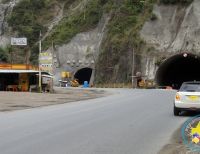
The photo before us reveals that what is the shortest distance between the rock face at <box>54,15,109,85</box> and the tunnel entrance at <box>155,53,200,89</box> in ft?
42.6

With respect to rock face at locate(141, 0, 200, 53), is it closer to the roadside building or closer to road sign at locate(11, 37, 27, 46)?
road sign at locate(11, 37, 27, 46)

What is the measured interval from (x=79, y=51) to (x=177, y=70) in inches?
660

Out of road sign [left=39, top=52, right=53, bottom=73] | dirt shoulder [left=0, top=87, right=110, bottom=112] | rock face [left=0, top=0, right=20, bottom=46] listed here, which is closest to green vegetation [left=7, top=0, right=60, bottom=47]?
rock face [left=0, top=0, right=20, bottom=46]

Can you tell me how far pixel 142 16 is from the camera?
234 ft

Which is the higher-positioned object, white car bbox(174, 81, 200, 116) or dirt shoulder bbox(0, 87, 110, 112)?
white car bbox(174, 81, 200, 116)

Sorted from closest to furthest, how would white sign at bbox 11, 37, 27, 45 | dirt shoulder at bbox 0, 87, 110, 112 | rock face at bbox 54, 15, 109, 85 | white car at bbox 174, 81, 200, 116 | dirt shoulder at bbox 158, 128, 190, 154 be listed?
dirt shoulder at bbox 158, 128, 190, 154
white car at bbox 174, 81, 200, 116
dirt shoulder at bbox 0, 87, 110, 112
white sign at bbox 11, 37, 27, 45
rock face at bbox 54, 15, 109, 85

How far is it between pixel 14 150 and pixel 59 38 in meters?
72.9

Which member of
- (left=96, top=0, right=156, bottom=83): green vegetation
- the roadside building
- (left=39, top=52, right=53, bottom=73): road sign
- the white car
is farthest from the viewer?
(left=96, top=0, right=156, bottom=83): green vegetation

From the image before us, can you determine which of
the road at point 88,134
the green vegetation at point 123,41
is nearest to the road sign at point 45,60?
the green vegetation at point 123,41

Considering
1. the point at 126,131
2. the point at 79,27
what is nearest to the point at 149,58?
the point at 79,27

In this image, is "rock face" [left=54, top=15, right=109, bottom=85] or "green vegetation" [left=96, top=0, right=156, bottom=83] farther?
"rock face" [left=54, top=15, right=109, bottom=85]

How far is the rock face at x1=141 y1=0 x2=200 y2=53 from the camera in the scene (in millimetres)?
63531

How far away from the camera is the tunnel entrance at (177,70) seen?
211 feet

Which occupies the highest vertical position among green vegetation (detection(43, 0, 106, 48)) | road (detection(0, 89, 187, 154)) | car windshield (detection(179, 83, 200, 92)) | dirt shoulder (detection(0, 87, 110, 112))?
green vegetation (detection(43, 0, 106, 48))
